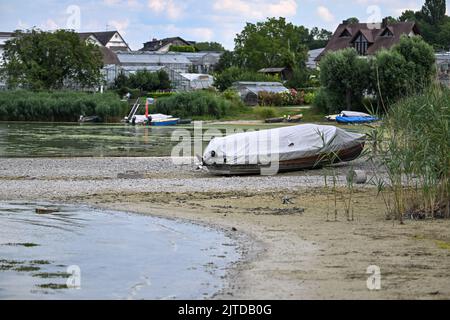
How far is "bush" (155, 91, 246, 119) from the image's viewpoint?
8338cm

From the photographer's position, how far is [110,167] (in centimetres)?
3441

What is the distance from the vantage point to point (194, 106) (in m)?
83.4

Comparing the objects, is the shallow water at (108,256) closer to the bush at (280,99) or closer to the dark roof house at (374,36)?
the bush at (280,99)

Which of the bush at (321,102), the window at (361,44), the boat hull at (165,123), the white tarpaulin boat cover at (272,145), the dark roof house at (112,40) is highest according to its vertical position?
the dark roof house at (112,40)

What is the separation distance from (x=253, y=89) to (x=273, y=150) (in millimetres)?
65262

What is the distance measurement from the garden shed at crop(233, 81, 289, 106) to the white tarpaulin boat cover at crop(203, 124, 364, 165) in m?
61.8

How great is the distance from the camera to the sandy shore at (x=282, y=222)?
1320cm

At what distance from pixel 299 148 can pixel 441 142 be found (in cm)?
A: 1241

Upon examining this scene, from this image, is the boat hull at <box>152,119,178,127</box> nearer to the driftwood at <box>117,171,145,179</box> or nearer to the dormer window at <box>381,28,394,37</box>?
the driftwood at <box>117,171,145,179</box>

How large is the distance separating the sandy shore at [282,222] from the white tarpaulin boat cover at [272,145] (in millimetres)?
763

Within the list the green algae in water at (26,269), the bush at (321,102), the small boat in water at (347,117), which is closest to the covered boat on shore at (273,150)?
the green algae in water at (26,269)

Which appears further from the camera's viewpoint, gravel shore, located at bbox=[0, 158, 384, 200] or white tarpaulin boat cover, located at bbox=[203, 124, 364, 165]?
white tarpaulin boat cover, located at bbox=[203, 124, 364, 165]

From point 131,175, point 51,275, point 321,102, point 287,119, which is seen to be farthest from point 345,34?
point 51,275

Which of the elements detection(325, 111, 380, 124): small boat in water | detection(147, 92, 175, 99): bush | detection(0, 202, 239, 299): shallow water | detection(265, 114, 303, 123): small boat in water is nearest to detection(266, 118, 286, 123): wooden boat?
Answer: detection(265, 114, 303, 123): small boat in water
